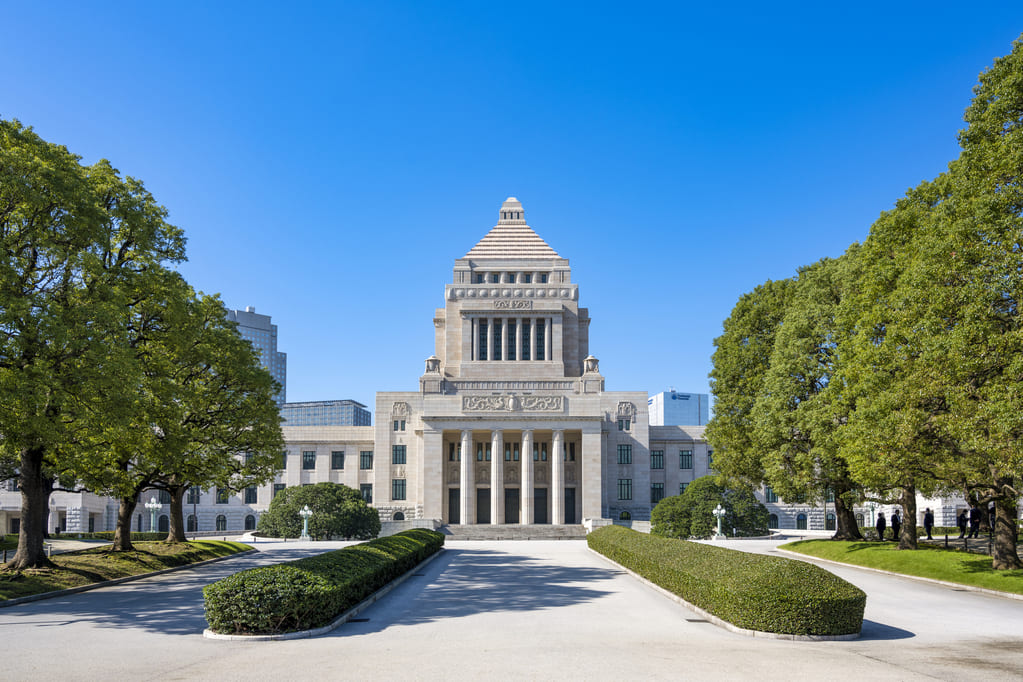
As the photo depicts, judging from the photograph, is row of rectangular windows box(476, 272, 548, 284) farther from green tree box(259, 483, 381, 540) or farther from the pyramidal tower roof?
green tree box(259, 483, 381, 540)

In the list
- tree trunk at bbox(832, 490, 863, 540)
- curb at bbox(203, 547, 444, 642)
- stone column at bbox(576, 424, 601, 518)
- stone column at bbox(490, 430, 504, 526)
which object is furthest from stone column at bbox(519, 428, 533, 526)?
curb at bbox(203, 547, 444, 642)

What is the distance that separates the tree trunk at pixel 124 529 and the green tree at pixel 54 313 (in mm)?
7294

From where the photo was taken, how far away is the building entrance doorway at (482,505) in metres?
77.4

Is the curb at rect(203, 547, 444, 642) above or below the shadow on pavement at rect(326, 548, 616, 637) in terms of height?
above

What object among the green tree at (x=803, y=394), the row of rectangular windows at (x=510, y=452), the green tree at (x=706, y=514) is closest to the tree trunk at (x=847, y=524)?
the green tree at (x=803, y=394)

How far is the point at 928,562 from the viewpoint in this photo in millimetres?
31875

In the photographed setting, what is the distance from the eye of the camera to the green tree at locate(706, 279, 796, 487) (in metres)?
47.0

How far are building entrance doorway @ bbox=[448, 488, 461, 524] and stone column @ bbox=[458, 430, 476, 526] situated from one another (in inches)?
189

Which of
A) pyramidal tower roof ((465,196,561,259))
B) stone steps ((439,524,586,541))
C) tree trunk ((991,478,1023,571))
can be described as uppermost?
pyramidal tower roof ((465,196,561,259))

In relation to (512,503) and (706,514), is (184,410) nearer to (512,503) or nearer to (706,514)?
(706,514)

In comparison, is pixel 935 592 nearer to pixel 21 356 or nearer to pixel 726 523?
pixel 21 356

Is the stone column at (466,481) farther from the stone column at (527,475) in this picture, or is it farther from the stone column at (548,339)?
the stone column at (548,339)

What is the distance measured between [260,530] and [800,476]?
44.3 m

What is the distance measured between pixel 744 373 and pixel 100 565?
34644 millimetres
